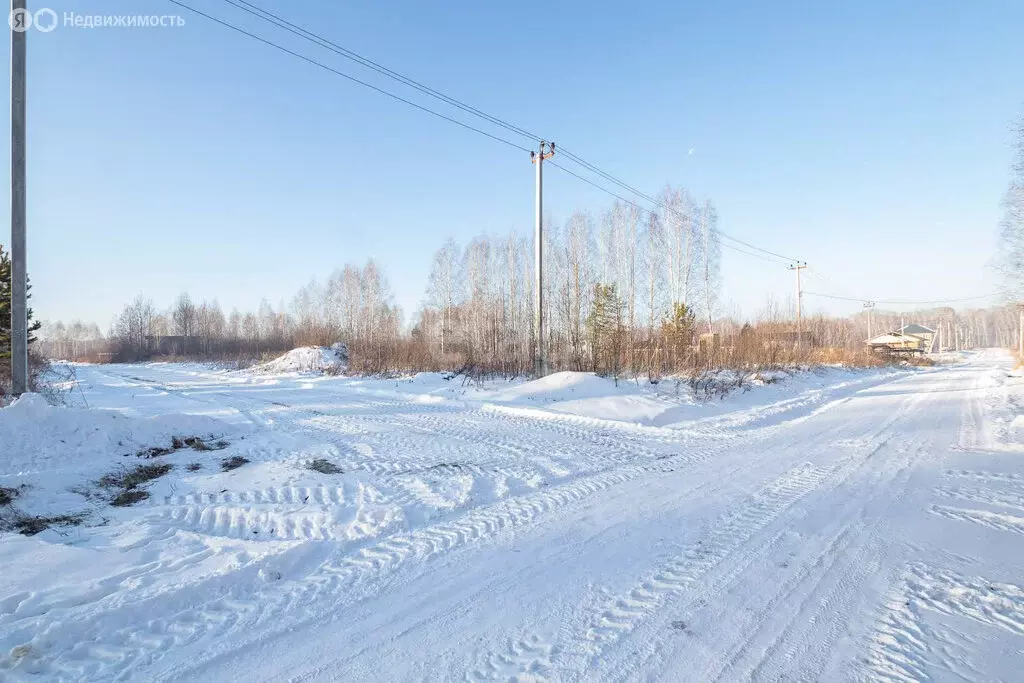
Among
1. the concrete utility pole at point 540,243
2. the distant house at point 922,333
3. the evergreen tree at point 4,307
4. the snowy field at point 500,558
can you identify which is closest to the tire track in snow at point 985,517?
the snowy field at point 500,558

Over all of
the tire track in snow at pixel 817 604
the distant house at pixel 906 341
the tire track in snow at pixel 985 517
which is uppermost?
the distant house at pixel 906 341

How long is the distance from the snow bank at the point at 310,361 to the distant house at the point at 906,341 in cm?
4447

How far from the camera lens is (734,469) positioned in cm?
600

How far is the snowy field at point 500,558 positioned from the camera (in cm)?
233

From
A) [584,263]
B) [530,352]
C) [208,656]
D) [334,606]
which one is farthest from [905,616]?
[584,263]

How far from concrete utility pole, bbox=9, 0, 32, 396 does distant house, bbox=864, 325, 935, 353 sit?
171ft

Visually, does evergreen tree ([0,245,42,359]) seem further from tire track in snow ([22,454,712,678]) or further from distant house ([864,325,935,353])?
distant house ([864,325,935,353])

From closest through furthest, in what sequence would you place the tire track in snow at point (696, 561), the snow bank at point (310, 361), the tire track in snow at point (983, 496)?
the tire track in snow at point (696, 561) < the tire track in snow at point (983, 496) < the snow bank at point (310, 361)

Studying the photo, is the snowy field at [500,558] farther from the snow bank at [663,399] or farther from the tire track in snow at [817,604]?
the snow bank at [663,399]

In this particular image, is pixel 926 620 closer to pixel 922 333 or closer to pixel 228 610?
→ pixel 228 610

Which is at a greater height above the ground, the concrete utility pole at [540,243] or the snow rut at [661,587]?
the concrete utility pole at [540,243]

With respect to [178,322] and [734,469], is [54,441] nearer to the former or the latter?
[734,469]

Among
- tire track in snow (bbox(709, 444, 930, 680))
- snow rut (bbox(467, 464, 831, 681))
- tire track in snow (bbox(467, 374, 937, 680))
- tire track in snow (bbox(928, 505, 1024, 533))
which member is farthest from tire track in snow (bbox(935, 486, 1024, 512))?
tire track in snow (bbox(467, 374, 937, 680))

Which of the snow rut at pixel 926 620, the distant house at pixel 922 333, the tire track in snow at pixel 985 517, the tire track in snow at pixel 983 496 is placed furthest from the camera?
the distant house at pixel 922 333
